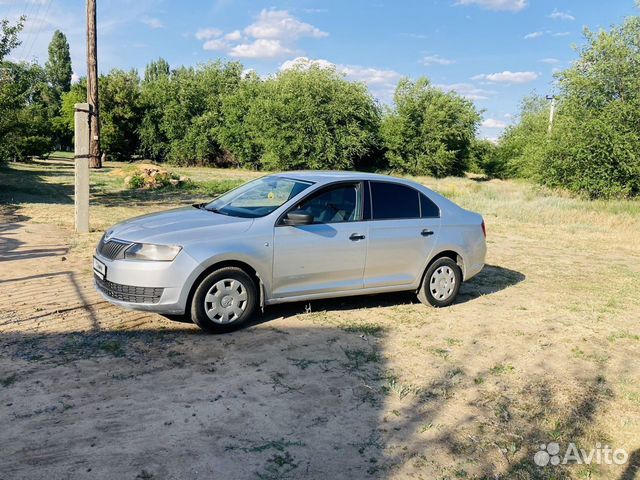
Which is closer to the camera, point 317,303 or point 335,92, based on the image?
point 317,303

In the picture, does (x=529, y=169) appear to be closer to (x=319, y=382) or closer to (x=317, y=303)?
(x=317, y=303)

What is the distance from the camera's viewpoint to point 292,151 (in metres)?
36.1

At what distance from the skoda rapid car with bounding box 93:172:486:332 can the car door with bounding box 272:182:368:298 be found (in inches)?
0.5

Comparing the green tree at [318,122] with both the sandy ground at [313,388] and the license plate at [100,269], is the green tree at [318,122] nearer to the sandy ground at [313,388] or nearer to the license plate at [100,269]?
the sandy ground at [313,388]

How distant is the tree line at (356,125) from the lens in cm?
2183

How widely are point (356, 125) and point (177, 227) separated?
3151 centimetres

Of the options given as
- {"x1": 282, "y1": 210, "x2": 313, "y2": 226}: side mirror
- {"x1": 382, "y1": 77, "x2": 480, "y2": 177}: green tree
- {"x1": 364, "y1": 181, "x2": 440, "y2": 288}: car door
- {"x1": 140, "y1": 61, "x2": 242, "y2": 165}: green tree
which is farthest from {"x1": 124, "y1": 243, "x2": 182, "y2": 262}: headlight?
{"x1": 140, "y1": 61, "x2": 242, "y2": 165}: green tree

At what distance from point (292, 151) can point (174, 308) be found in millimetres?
31453

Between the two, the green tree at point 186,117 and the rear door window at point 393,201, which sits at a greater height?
the green tree at point 186,117

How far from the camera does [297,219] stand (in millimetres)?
5758

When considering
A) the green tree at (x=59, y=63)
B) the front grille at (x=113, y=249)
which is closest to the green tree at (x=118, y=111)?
the green tree at (x=59, y=63)

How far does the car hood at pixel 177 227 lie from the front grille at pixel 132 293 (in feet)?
1.52

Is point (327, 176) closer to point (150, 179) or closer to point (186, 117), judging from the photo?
point (150, 179)

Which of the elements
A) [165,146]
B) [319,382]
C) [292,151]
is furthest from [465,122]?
[319,382]
